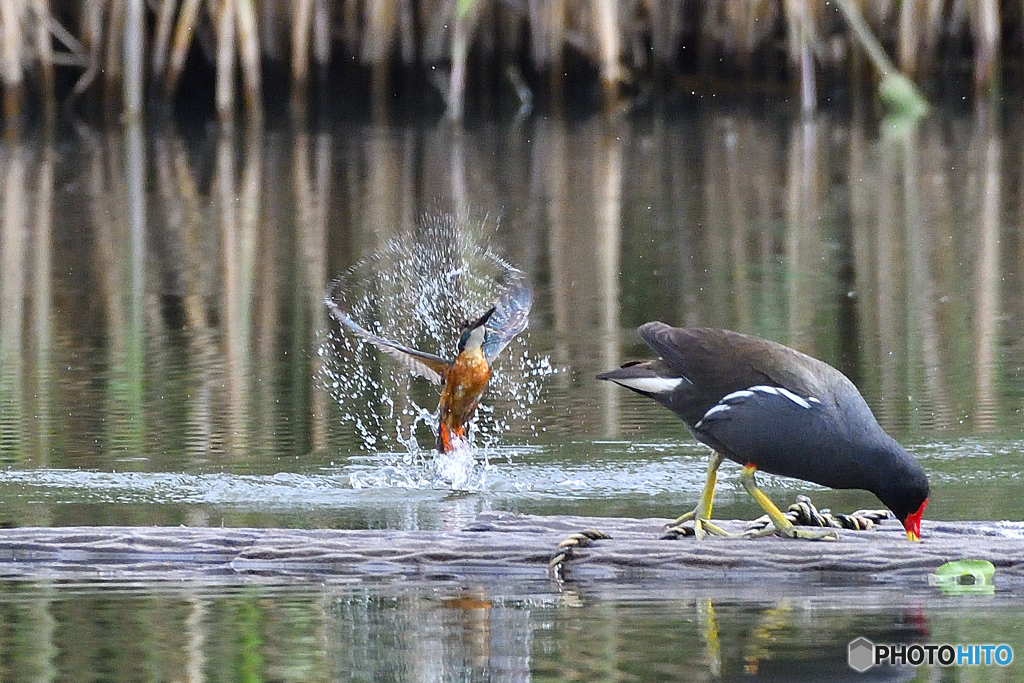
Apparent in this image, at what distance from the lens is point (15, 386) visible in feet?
23.8

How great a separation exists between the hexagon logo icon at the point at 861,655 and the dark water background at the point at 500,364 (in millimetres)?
33

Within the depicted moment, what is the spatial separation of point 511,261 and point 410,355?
13.3 ft

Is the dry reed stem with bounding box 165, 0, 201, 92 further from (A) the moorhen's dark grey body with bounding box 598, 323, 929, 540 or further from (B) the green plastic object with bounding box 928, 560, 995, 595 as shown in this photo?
(B) the green plastic object with bounding box 928, 560, 995, 595

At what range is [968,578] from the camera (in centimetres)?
416

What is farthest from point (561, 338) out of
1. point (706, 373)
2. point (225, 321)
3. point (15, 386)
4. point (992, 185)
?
point (992, 185)

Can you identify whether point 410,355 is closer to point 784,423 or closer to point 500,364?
point 500,364

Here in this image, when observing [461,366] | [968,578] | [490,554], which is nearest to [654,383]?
[490,554]

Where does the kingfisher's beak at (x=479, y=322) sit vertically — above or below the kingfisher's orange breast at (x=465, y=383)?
above

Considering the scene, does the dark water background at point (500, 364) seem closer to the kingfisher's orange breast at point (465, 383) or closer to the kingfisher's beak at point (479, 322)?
the kingfisher's orange breast at point (465, 383)

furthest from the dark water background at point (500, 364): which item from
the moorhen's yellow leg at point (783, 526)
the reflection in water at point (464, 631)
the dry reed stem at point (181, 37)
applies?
the dry reed stem at point (181, 37)

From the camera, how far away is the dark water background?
3928 millimetres

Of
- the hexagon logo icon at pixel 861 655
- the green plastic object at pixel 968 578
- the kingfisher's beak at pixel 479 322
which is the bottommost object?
the hexagon logo icon at pixel 861 655

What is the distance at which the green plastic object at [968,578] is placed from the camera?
415cm

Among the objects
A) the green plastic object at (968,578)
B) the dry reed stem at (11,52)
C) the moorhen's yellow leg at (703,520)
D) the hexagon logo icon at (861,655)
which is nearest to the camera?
the hexagon logo icon at (861,655)
